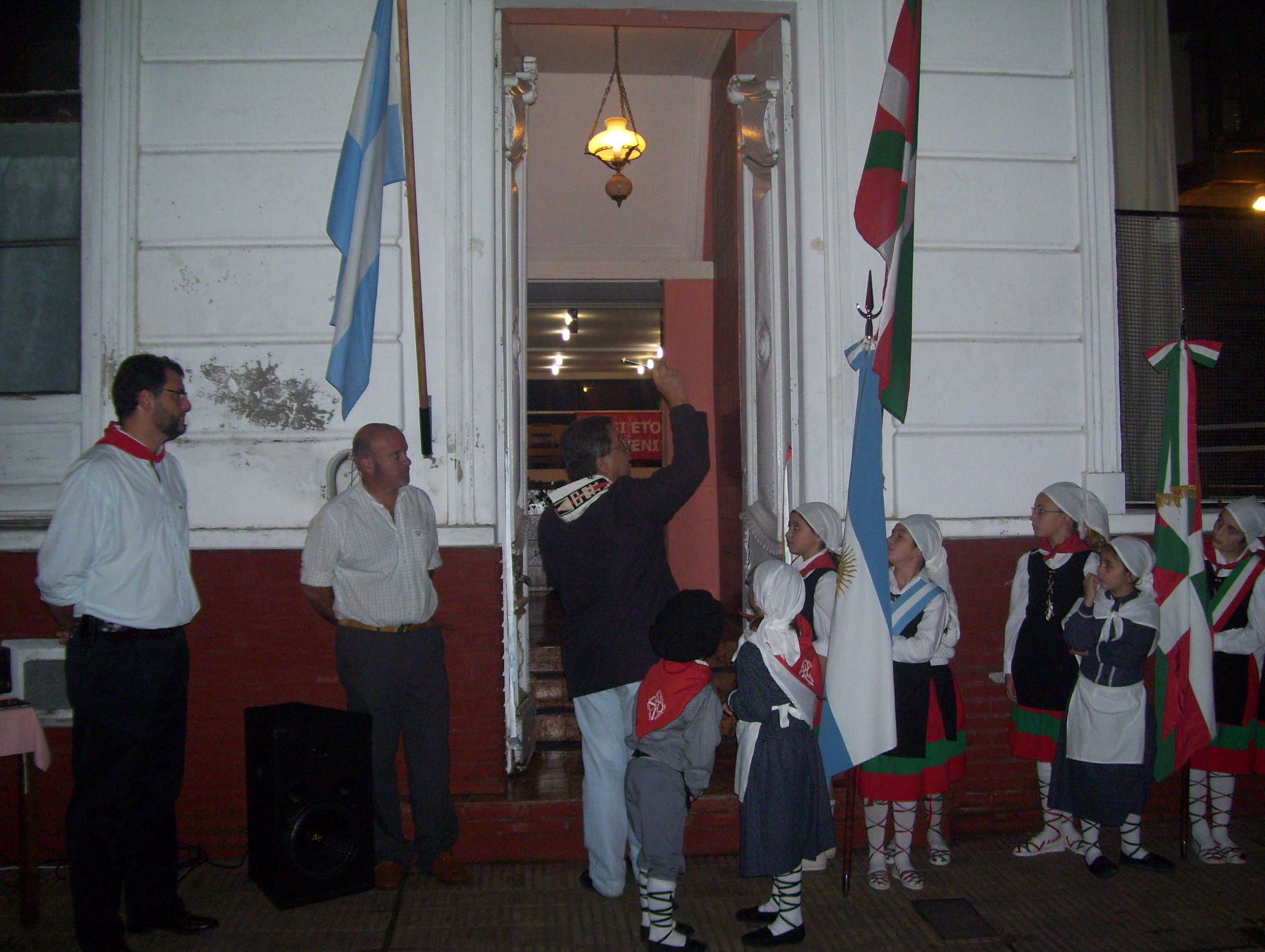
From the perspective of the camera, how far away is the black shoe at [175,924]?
11.4ft

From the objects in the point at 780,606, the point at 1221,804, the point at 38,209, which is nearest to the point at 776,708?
the point at 780,606

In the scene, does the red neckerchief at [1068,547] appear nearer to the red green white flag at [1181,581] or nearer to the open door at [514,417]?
the red green white flag at [1181,581]

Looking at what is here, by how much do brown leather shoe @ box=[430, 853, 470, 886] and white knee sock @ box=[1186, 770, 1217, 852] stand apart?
10.9 feet

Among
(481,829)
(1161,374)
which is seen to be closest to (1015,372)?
(1161,374)

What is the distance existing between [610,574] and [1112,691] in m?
2.19

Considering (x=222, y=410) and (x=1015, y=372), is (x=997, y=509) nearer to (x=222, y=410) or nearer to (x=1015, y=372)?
(x=1015, y=372)

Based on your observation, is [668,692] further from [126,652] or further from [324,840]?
[126,652]

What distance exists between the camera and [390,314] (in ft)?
14.4

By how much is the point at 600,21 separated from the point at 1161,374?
367cm

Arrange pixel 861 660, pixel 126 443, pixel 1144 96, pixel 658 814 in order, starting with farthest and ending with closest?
pixel 1144 96, pixel 861 660, pixel 126 443, pixel 658 814

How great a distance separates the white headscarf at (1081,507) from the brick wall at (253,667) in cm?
260

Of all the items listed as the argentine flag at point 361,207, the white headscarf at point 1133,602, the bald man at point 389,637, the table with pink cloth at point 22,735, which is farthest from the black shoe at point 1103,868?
the table with pink cloth at point 22,735

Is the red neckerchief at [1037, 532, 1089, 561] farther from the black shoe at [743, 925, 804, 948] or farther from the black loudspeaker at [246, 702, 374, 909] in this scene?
the black loudspeaker at [246, 702, 374, 909]

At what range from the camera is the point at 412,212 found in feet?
13.1
